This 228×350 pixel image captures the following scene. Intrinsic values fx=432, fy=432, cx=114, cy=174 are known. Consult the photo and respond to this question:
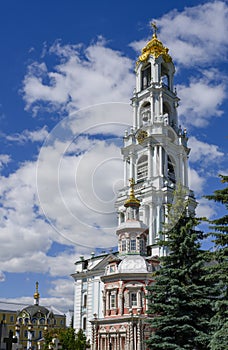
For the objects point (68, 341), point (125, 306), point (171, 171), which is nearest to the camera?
point (125, 306)

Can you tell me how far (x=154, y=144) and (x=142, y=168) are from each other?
3280 mm

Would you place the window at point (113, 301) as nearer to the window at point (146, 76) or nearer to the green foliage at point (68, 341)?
the green foliage at point (68, 341)

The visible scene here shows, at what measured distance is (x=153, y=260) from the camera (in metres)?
34.1

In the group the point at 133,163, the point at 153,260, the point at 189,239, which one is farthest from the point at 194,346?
the point at 133,163

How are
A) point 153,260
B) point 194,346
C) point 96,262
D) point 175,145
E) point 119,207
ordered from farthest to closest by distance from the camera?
point 175,145 < point 119,207 < point 96,262 < point 153,260 < point 194,346

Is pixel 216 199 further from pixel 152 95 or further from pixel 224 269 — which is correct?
pixel 152 95

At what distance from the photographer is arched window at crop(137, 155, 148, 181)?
49856 mm

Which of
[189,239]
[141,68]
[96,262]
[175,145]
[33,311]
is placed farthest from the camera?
[33,311]

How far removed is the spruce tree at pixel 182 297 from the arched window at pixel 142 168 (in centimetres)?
2436

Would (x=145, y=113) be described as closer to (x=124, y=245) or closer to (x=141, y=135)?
(x=141, y=135)

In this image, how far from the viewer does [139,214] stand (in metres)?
45.9

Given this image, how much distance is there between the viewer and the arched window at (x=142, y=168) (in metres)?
49.9

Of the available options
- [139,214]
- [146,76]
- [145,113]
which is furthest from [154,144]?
[146,76]

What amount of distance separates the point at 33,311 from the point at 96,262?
32.6 m
